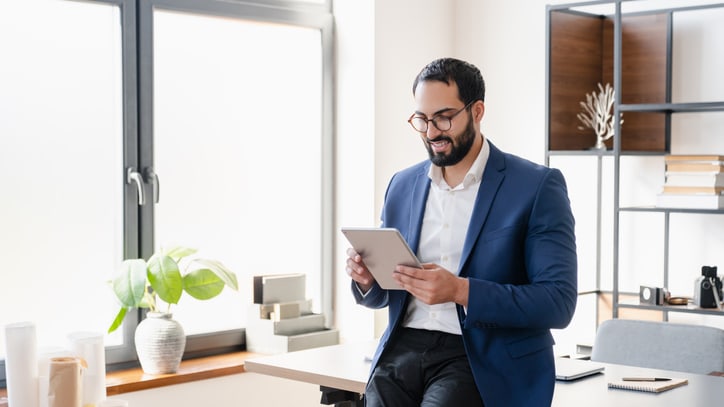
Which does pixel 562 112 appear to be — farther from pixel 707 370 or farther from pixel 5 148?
pixel 5 148

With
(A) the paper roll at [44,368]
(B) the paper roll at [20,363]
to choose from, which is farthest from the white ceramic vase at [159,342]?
(B) the paper roll at [20,363]

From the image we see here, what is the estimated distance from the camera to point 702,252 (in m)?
4.28

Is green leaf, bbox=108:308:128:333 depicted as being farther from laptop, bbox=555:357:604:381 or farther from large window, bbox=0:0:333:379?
laptop, bbox=555:357:604:381

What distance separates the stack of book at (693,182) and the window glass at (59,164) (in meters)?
2.25

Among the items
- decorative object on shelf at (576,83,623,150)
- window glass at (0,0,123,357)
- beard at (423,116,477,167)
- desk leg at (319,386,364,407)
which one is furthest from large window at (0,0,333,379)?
beard at (423,116,477,167)

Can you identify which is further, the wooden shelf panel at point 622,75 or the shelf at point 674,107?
the wooden shelf panel at point 622,75

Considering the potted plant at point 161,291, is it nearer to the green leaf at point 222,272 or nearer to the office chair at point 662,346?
the green leaf at point 222,272

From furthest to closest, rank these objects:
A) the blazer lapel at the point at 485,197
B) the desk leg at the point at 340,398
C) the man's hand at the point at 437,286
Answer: the desk leg at the point at 340,398 → the blazer lapel at the point at 485,197 → the man's hand at the point at 437,286

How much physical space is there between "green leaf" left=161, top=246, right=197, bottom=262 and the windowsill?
1.54 ft

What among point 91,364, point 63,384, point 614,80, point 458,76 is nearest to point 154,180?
point 91,364

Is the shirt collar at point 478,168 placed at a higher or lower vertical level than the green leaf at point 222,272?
higher

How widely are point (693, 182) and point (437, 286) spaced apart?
2141mm

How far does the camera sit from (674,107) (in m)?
4.01

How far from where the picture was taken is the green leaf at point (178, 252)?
397 centimetres
